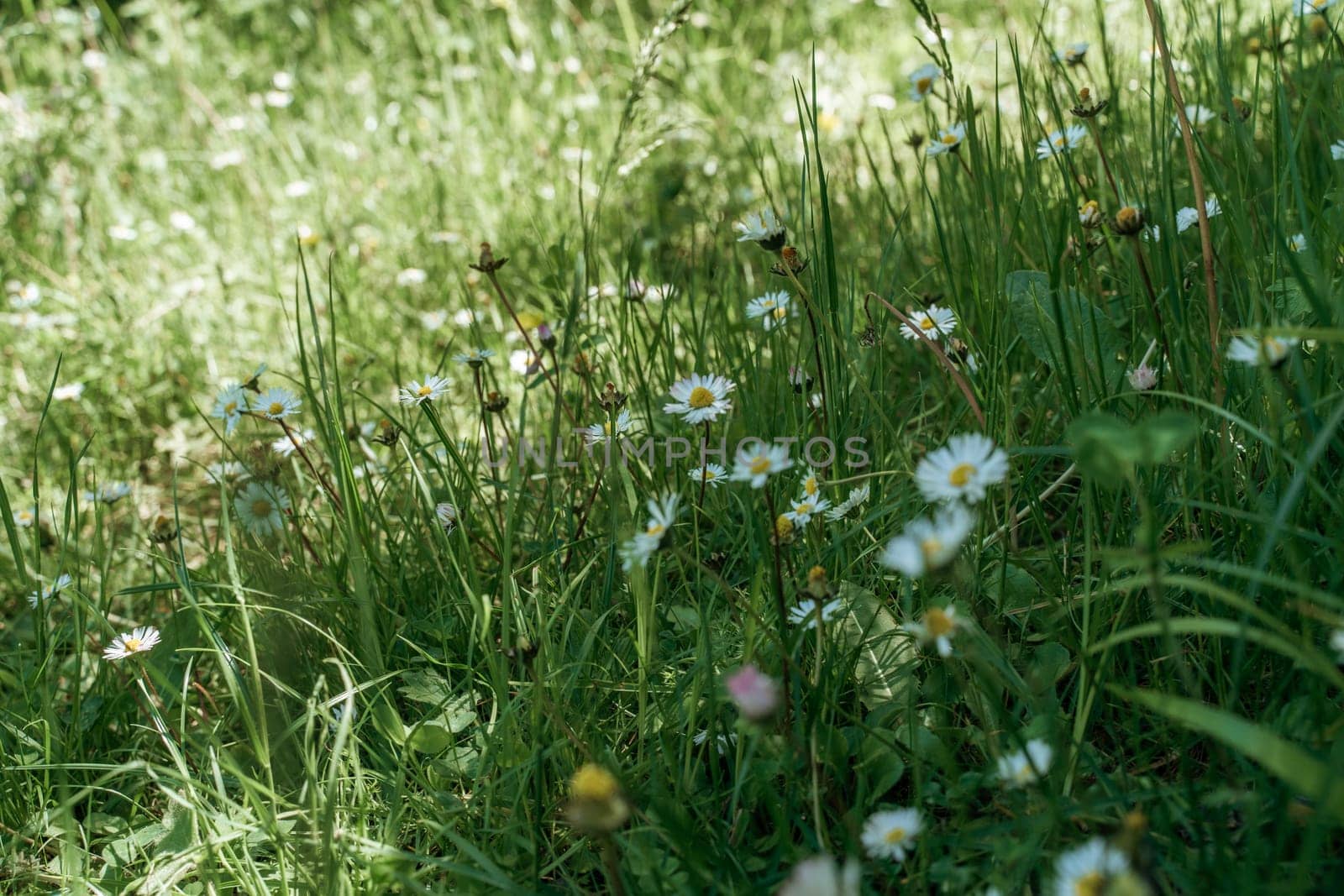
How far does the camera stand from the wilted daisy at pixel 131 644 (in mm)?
1327

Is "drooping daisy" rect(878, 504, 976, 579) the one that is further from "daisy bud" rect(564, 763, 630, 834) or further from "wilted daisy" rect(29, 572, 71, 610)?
"wilted daisy" rect(29, 572, 71, 610)

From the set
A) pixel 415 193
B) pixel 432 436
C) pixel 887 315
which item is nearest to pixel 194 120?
pixel 415 193

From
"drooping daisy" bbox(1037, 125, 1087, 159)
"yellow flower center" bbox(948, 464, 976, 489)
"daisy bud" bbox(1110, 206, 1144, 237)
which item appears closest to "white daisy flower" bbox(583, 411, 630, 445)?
"yellow flower center" bbox(948, 464, 976, 489)

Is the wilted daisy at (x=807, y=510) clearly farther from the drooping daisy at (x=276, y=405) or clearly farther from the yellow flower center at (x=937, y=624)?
the drooping daisy at (x=276, y=405)

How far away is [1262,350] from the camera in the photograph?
2.95 feet

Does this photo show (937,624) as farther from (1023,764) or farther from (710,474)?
(710,474)

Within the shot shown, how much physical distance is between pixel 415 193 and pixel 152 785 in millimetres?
2153

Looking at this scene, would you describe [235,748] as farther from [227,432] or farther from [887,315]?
[887,315]

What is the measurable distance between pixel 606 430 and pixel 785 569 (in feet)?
1.14

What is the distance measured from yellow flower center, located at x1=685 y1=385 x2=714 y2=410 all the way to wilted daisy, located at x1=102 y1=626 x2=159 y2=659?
2.45 ft

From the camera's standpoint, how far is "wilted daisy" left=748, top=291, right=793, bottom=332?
163 cm

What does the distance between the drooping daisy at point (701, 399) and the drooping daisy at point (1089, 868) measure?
28.3 inches

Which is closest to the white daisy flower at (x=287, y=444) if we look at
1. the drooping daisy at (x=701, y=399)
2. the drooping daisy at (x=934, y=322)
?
the drooping daisy at (x=701, y=399)

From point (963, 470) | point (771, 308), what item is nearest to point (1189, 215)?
point (771, 308)
